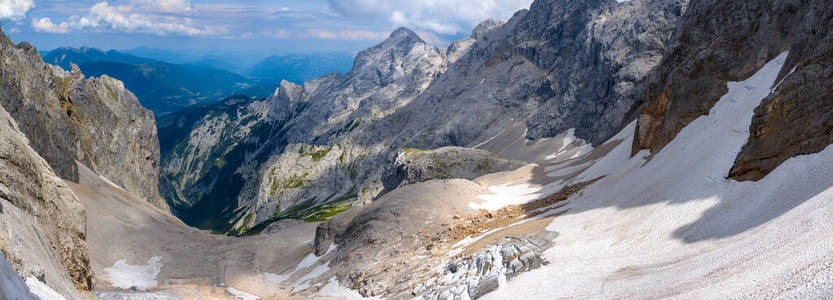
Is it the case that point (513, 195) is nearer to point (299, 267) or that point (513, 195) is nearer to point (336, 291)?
point (299, 267)

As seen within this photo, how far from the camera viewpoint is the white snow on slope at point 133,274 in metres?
50.9

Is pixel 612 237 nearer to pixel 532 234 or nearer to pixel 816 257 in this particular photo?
pixel 532 234

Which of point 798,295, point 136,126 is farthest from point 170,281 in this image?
point 136,126

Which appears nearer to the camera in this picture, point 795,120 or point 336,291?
point 795,120

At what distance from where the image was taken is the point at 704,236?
20.7 meters

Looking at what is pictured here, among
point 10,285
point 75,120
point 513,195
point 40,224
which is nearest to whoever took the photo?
point 10,285

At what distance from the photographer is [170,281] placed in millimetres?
53625

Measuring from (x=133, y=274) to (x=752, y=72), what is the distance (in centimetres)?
7013

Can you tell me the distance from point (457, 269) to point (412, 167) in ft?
265

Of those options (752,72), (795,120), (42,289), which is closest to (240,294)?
(42,289)

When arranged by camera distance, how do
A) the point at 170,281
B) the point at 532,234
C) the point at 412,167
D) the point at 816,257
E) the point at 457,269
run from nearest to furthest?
the point at 816,257, the point at 457,269, the point at 532,234, the point at 170,281, the point at 412,167

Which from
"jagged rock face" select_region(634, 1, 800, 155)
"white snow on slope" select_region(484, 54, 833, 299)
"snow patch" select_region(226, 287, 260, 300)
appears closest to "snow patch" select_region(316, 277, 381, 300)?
"snow patch" select_region(226, 287, 260, 300)

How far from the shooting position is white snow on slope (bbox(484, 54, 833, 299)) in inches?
564

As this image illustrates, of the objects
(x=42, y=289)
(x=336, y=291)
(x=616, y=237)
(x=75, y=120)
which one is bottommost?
(x=336, y=291)
